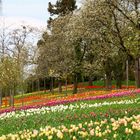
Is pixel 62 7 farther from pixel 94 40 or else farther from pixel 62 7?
pixel 94 40

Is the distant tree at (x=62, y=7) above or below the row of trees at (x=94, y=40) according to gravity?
above

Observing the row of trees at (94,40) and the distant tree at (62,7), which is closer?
the row of trees at (94,40)

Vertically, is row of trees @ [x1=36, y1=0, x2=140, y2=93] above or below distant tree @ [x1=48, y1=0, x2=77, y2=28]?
below

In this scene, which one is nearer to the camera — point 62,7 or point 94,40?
point 94,40

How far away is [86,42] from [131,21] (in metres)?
16.0

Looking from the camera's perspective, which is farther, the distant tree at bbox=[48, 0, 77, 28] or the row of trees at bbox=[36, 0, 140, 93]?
the distant tree at bbox=[48, 0, 77, 28]

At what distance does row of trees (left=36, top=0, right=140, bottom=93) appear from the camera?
44781mm

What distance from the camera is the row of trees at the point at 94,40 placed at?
44781 mm

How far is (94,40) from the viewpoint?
5422cm

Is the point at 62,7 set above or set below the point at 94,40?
above

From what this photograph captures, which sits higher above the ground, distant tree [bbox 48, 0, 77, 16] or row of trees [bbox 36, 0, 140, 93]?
distant tree [bbox 48, 0, 77, 16]

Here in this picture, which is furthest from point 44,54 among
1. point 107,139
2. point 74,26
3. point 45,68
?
point 107,139

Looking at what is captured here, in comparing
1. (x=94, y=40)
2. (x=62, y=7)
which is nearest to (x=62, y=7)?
(x=62, y=7)

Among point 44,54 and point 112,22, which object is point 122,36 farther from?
point 44,54
